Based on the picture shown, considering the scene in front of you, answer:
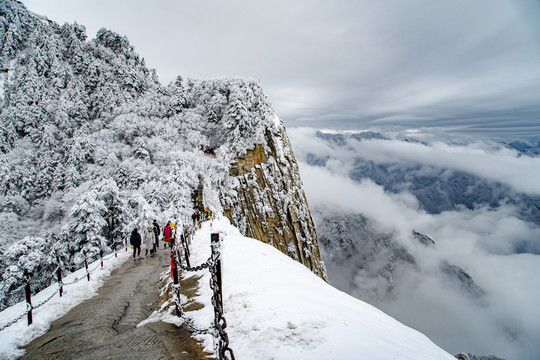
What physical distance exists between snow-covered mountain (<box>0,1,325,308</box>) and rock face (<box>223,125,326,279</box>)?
0.18 m

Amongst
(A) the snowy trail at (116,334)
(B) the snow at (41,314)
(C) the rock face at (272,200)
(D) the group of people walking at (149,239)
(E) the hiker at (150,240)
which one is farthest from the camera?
(C) the rock face at (272,200)

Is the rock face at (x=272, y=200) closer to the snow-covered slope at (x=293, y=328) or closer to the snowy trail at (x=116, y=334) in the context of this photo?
the snowy trail at (x=116, y=334)

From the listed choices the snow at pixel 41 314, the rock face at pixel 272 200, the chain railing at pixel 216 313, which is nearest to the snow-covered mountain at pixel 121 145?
the rock face at pixel 272 200

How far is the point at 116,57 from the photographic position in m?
53.1

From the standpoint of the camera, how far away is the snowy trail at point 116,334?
4.97 m

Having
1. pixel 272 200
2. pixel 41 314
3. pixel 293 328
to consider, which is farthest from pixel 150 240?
pixel 272 200

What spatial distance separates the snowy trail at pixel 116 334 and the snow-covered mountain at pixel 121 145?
40.3 ft

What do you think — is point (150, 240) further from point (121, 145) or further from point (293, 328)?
point (121, 145)

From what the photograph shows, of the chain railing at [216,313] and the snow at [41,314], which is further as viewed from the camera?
the snow at [41,314]

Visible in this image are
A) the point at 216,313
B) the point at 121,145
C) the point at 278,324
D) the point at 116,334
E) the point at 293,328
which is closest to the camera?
the point at 216,313

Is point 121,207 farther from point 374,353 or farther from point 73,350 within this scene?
point 374,353

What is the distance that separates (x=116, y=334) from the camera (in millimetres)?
6113

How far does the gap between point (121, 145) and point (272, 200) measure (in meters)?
25.5

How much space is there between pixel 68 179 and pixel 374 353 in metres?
36.7
